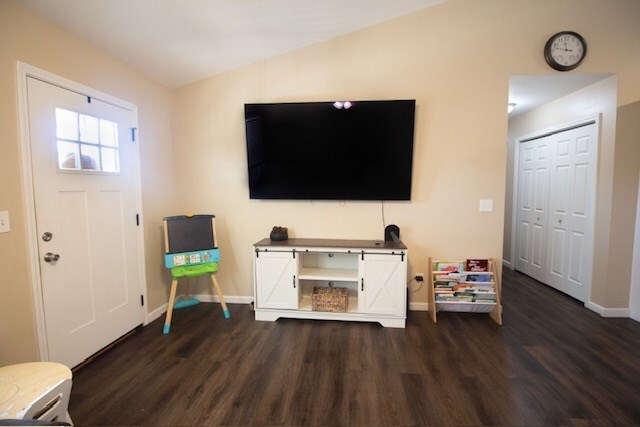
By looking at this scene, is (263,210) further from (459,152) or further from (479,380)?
(479,380)

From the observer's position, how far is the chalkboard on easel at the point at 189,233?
2.71m

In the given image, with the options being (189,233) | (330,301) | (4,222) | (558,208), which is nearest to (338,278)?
(330,301)

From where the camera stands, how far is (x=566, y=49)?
272 cm

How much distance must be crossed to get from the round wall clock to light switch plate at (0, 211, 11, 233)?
4630 mm

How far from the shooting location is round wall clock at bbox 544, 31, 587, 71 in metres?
2.71

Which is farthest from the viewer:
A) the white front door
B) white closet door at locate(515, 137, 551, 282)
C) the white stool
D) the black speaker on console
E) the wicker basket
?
white closet door at locate(515, 137, 551, 282)

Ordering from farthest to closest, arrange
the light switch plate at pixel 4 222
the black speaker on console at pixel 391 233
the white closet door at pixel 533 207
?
the white closet door at pixel 533 207, the black speaker on console at pixel 391 233, the light switch plate at pixel 4 222

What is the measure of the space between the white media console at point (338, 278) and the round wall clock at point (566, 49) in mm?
2410

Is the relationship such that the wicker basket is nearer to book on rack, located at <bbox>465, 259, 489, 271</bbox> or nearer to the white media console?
the white media console

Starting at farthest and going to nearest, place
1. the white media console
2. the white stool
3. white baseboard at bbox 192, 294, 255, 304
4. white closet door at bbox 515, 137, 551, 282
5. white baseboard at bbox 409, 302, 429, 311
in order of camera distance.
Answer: white closet door at bbox 515, 137, 551, 282
white baseboard at bbox 192, 294, 255, 304
white baseboard at bbox 409, 302, 429, 311
the white media console
the white stool

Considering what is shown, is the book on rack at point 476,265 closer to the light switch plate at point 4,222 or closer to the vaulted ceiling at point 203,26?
the vaulted ceiling at point 203,26

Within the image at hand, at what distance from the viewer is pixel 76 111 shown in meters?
2.10

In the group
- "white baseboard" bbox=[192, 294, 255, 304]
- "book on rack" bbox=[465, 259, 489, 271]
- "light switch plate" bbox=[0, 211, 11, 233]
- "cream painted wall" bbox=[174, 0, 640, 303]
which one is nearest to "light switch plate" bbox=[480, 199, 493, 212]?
"cream painted wall" bbox=[174, 0, 640, 303]

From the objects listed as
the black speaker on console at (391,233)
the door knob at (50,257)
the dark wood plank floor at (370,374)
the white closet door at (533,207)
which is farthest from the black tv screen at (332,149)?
the white closet door at (533,207)
